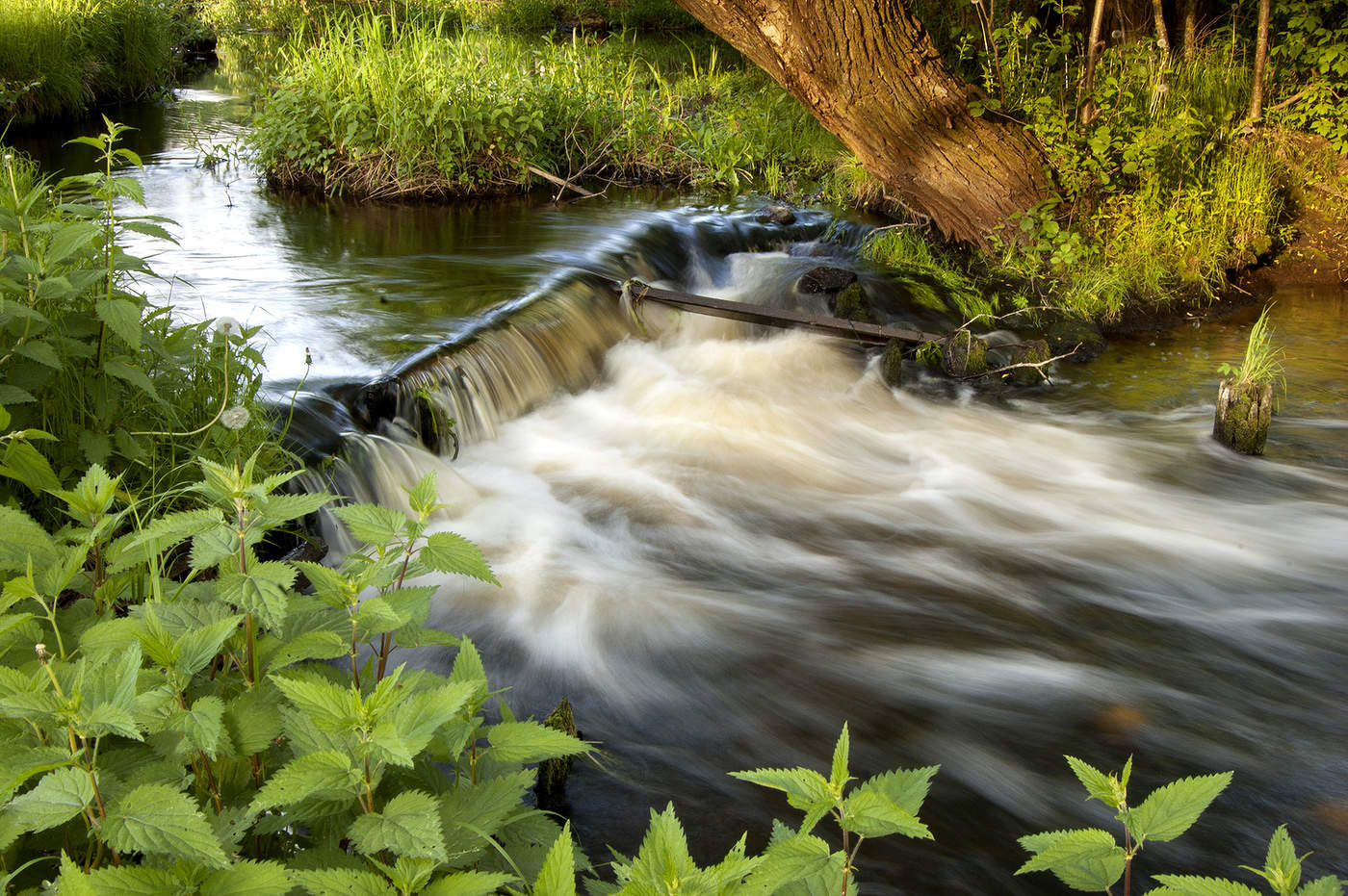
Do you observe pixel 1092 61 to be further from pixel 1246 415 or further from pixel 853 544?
pixel 853 544

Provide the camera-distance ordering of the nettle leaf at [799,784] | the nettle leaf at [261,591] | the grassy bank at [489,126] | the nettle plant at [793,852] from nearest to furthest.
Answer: the nettle plant at [793,852] < the nettle leaf at [799,784] < the nettle leaf at [261,591] < the grassy bank at [489,126]

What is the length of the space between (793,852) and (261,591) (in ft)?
3.17

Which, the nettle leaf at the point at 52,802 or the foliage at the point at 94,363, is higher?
the foliage at the point at 94,363

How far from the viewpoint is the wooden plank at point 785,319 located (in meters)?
6.41

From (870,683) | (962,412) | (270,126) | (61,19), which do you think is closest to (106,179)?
(870,683)

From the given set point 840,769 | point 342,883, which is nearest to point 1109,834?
point 840,769

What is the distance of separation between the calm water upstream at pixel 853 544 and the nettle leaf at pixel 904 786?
44.2 inches

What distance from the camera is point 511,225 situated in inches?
331

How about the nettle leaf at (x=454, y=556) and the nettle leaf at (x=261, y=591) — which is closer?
the nettle leaf at (x=261, y=591)

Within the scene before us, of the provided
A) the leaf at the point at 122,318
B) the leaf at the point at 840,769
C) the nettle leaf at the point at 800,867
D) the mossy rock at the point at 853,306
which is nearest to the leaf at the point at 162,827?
the nettle leaf at the point at 800,867

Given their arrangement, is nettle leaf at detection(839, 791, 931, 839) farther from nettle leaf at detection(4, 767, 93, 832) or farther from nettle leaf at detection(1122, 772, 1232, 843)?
Result: nettle leaf at detection(4, 767, 93, 832)

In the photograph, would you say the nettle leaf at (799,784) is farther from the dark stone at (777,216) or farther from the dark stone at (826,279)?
the dark stone at (777,216)

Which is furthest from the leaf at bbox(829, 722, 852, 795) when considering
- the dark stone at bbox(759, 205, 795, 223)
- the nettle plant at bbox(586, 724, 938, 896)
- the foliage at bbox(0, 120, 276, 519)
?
the dark stone at bbox(759, 205, 795, 223)

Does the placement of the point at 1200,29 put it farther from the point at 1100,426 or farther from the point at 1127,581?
the point at 1127,581
